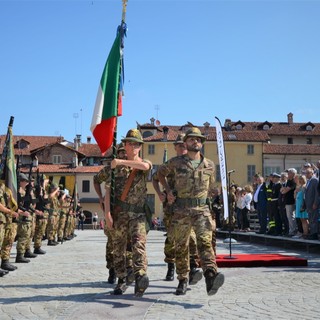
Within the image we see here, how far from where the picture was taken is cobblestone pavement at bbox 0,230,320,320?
6.48 metres

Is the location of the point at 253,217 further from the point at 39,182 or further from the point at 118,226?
the point at 118,226

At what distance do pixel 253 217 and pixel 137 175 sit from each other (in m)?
16.9

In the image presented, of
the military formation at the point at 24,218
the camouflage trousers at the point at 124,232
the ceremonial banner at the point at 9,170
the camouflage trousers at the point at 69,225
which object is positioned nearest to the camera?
the camouflage trousers at the point at 124,232

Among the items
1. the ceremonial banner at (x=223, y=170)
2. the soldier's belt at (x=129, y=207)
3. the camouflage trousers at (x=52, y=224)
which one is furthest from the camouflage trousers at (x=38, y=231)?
the soldier's belt at (x=129, y=207)

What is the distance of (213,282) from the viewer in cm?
708

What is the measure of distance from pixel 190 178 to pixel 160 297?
5.50 ft

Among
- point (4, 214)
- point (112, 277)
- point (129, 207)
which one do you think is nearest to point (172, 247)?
point (112, 277)

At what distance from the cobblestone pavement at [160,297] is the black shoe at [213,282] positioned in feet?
0.56

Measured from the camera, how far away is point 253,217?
79.6ft

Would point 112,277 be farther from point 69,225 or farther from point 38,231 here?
point 69,225

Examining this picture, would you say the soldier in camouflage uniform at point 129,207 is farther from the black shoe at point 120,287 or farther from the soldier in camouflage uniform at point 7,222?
the soldier in camouflage uniform at point 7,222

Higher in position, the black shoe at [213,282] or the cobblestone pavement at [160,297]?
the black shoe at [213,282]

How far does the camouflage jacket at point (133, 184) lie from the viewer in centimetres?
798

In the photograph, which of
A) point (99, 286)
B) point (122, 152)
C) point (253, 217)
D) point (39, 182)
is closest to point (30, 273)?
point (99, 286)
